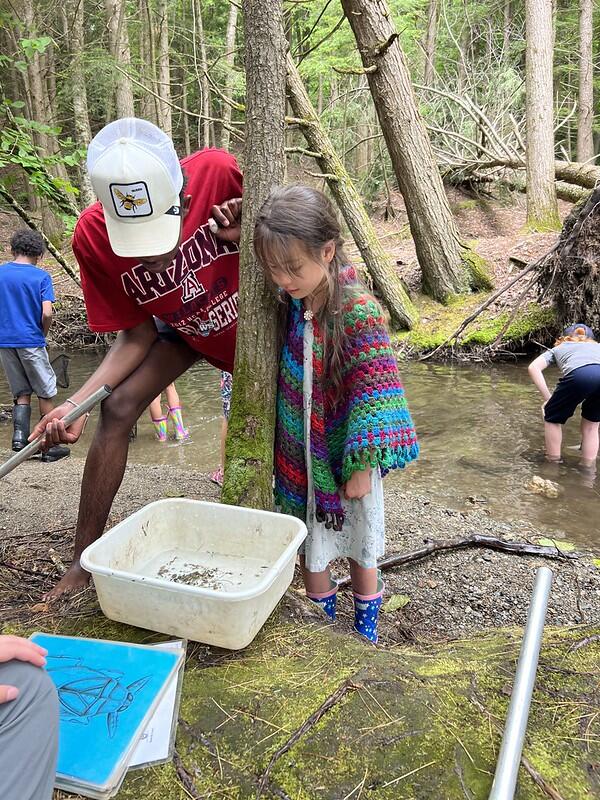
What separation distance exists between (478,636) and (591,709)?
25.9 inches

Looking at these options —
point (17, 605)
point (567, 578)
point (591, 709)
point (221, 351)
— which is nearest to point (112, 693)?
point (17, 605)

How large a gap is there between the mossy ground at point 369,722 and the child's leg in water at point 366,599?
0.48m

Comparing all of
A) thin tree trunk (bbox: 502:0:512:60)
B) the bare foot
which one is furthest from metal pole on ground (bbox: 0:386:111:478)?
thin tree trunk (bbox: 502:0:512:60)

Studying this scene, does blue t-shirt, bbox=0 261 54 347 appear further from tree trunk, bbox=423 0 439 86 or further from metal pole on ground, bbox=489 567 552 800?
tree trunk, bbox=423 0 439 86

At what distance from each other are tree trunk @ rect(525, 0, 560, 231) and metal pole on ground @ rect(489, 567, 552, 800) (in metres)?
11.3

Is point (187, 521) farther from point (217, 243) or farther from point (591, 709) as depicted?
point (591, 709)

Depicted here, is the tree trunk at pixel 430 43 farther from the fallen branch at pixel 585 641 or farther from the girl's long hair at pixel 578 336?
the fallen branch at pixel 585 641

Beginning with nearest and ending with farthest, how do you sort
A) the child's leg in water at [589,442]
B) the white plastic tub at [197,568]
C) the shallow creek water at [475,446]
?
the white plastic tub at [197,568], the shallow creek water at [475,446], the child's leg in water at [589,442]

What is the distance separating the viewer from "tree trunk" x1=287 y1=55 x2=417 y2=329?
7.45 m

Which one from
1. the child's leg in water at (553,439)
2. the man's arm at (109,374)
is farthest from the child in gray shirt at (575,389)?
the man's arm at (109,374)

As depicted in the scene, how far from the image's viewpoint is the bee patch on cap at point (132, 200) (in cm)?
198

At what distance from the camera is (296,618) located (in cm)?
186

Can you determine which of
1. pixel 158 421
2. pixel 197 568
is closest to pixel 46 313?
pixel 158 421

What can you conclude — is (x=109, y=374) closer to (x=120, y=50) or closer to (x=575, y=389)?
(x=575, y=389)
